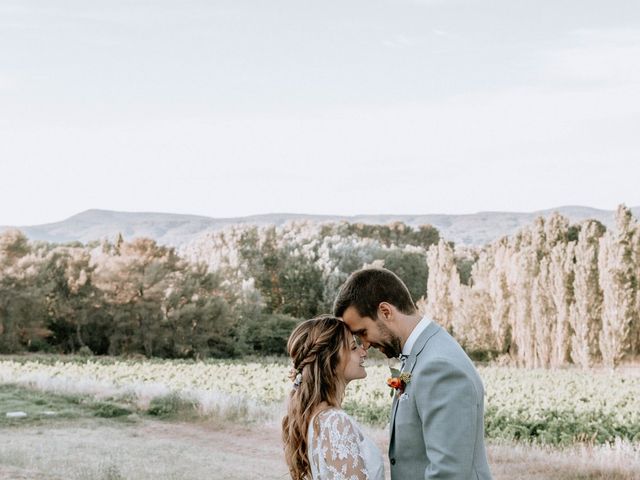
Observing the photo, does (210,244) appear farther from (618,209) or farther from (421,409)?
(421,409)

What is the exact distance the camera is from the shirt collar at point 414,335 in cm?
270

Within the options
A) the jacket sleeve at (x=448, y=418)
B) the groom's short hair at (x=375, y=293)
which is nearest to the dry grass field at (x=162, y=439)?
the groom's short hair at (x=375, y=293)

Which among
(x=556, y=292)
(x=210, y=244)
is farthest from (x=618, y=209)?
(x=210, y=244)

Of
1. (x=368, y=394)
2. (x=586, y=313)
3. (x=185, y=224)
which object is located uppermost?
(x=185, y=224)

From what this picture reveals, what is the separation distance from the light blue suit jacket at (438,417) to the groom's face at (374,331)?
0.27 ft

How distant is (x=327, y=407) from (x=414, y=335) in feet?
1.37

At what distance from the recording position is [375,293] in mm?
2705

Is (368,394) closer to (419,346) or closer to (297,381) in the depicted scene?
(297,381)

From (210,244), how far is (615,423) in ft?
143

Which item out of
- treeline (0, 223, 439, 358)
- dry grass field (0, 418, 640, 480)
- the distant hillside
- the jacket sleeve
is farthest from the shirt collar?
the distant hillside

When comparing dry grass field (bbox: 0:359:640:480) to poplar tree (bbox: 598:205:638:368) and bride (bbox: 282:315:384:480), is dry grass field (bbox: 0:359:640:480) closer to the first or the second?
poplar tree (bbox: 598:205:638:368)

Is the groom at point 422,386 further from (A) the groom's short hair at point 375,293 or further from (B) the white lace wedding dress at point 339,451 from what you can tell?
(B) the white lace wedding dress at point 339,451

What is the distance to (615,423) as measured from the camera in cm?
1407

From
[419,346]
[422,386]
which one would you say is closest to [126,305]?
[419,346]
